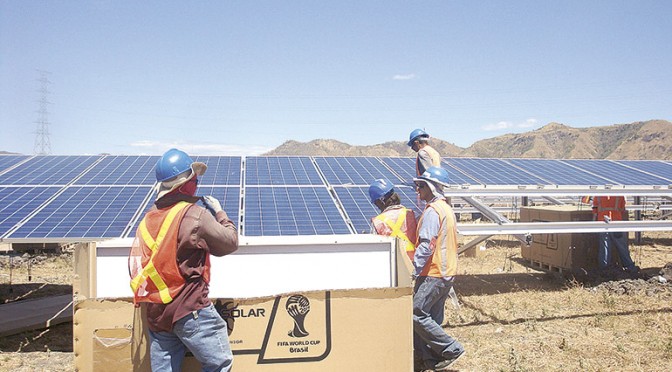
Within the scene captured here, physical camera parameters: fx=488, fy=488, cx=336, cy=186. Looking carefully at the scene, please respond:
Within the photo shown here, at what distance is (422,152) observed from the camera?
7297 millimetres

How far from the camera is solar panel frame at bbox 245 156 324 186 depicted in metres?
9.88

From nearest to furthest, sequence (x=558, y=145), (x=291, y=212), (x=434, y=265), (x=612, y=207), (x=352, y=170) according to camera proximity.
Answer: (x=434, y=265) → (x=291, y=212) → (x=352, y=170) → (x=612, y=207) → (x=558, y=145)

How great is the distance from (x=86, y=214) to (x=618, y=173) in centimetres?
1176

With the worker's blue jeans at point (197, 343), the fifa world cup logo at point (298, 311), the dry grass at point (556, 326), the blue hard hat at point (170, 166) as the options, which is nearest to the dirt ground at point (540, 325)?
the dry grass at point (556, 326)

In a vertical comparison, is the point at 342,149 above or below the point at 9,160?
above

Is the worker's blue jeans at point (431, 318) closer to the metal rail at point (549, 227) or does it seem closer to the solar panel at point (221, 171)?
the metal rail at point (549, 227)

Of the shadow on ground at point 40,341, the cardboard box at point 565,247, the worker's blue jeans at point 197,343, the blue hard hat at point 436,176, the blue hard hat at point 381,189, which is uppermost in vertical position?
the blue hard hat at point 436,176

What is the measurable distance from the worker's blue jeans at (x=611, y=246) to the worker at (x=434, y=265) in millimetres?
7350

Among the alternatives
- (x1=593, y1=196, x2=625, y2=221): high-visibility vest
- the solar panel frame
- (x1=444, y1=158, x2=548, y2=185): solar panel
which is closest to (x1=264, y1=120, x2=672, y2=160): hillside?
(x1=593, y1=196, x2=625, y2=221): high-visibility vest

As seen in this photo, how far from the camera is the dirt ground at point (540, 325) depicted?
649 centimetres

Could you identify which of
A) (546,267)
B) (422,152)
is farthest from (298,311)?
(546,267)

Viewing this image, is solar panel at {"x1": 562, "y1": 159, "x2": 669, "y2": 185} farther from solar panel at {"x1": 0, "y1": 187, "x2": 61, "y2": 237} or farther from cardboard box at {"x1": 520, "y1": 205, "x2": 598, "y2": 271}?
solar panel at {"x1": 0, "y1": 187, "x2": 61, "y2": 237}

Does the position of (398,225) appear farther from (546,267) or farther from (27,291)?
(27,291)

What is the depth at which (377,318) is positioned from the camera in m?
4.07
